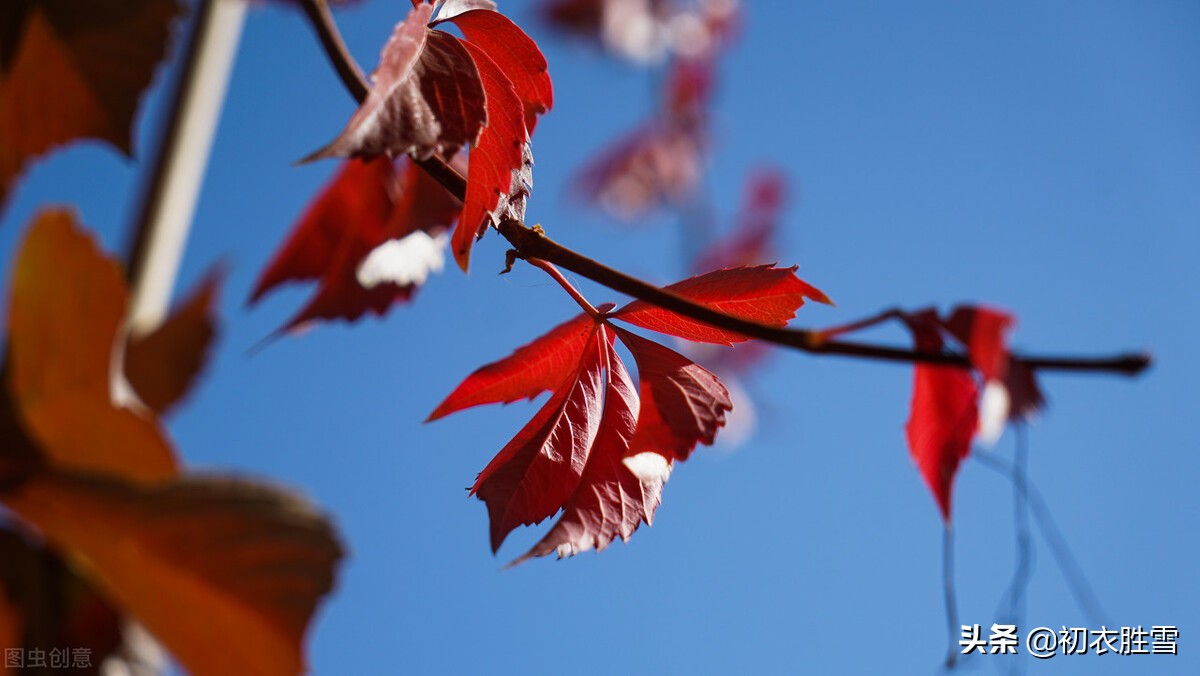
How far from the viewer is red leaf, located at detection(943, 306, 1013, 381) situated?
263 mm

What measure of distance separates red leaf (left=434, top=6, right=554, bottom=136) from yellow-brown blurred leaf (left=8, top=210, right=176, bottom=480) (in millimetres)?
218

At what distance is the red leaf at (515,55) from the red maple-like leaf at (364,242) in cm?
8

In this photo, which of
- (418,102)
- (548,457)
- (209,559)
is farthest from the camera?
(548,457)

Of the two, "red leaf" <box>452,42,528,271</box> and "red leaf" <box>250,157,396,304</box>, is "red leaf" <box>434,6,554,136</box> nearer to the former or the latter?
"red leaf" <box>452,42,528,271</box>

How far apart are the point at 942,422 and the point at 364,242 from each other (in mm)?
355

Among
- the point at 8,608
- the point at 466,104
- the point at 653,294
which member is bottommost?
the point at 8,608

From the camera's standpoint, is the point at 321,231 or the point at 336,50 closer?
the point at 336,50

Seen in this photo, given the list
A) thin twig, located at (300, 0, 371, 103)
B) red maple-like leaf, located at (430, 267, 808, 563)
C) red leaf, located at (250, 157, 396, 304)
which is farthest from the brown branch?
red leaf, located at (250, 157, 396, 304)

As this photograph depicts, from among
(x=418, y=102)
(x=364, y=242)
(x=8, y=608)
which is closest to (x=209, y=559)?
(x=8, y=608)

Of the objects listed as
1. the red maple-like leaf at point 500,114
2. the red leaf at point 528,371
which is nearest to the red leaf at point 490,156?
the red maple-like leaf at point 500,114

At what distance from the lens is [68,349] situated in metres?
0.23

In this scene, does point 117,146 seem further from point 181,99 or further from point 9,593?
point 181,99

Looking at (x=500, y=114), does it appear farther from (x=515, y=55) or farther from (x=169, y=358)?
(x=169, y=358)

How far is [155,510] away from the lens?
0.20 m
